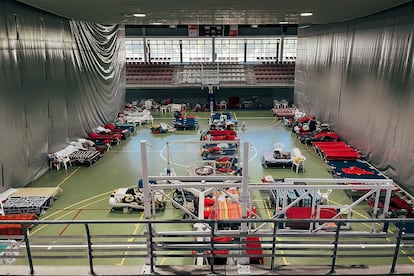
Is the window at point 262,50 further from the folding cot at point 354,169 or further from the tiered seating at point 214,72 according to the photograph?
the folding cot at point 354,169

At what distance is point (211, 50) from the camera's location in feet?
130

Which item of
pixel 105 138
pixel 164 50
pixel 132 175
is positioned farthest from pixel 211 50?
pixel 132 175

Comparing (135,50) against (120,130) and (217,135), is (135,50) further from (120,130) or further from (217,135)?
(217,135)

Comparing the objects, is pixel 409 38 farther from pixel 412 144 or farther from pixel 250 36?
pixel 250 36

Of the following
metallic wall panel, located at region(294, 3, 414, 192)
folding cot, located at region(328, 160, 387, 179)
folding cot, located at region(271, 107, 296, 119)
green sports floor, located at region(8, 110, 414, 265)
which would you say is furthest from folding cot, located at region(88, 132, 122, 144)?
folding cot, located at region(271, 107, 296, 119)

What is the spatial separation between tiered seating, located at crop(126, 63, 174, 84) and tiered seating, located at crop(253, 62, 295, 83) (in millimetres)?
9548

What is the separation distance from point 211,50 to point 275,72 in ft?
26.4

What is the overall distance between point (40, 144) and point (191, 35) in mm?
23050

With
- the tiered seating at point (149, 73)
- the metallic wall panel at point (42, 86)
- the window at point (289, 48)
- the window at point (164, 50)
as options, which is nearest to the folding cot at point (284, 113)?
the tiered seating at point (149, 73)

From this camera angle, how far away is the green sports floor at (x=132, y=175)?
1151 cm

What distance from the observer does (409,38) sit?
542 inches

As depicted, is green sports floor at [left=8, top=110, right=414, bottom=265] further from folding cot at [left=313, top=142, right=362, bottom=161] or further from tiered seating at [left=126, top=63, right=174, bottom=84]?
tiered seating at [left=126, top=63, right=174, bottom=84]

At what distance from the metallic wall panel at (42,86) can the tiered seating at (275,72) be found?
58.6 ft

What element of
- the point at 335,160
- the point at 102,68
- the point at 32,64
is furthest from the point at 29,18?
the point at 335,160
